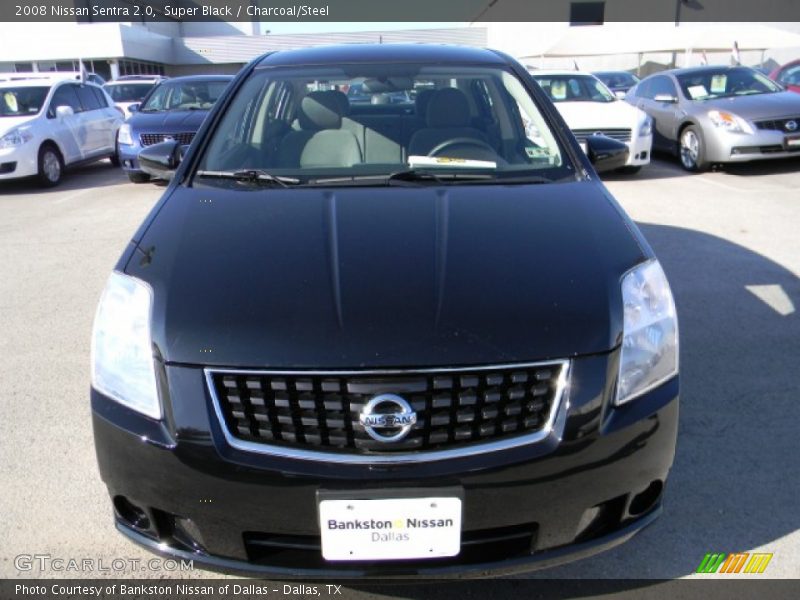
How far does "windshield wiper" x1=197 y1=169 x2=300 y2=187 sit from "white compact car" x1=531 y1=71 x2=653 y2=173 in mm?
6950

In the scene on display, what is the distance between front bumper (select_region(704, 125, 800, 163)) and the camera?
943 cm

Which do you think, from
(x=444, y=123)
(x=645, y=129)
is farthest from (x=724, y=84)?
(x=444, y=123)

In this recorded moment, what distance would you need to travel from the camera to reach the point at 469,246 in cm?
225

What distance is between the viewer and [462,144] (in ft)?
10.2

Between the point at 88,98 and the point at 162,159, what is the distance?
1003 centimetres

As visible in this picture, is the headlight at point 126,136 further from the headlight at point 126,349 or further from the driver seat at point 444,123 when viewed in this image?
the headlight at point 126,349

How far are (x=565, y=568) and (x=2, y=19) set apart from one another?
4281 cm

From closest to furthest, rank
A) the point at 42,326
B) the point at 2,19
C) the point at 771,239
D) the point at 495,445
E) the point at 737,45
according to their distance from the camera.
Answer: the point at 495,445
the point at 42,326
the point at 771,239
the point at 737,45
the point at 2,19

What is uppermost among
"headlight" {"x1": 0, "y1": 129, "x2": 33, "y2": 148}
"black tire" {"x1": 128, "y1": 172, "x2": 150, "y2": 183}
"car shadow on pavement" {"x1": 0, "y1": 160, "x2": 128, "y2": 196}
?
"headlight" {"x1": 0, "y1": 129, "x2": 33, "y2": 148}

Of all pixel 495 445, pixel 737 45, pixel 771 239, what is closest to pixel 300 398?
pixel 495 445

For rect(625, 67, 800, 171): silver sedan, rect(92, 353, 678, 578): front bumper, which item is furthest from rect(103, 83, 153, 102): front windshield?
rect(92, 353, 678, 578): front bumper

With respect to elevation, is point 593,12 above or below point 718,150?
above

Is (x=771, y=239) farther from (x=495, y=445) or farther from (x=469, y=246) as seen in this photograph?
(x=495, y=445)

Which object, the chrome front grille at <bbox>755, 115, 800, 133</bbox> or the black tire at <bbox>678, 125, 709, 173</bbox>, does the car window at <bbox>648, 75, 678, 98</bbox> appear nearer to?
the black tire at <bbox>678, 125, 709, 173</bbox>
